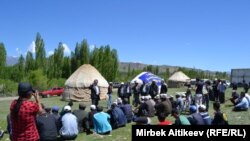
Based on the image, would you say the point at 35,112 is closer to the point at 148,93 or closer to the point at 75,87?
the point at 148,93

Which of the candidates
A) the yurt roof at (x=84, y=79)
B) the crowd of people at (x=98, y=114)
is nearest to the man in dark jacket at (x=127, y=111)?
the crowd of people at (x=98, y=114)

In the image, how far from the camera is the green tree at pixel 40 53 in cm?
7526

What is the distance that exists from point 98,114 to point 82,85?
22.0m

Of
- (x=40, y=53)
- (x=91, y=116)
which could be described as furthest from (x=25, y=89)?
(x=40, y=53)

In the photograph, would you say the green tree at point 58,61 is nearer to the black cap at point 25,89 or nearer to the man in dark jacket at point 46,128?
the man in dark jacket at point 46,128

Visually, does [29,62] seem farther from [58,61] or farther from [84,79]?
[84,79]

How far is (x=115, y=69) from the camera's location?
3091 inches

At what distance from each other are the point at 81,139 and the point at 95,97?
8.33 meters

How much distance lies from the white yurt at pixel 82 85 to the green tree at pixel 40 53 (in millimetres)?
37534

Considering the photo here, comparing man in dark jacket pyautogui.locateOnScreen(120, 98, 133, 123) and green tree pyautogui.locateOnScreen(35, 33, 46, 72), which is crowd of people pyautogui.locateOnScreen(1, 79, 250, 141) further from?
green tree pyautogui.locateOnScreen(35, 33, 46, 72)

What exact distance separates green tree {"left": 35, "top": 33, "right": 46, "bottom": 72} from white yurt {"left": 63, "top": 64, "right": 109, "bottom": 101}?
3753 cm

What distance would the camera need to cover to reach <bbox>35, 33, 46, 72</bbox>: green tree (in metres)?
75.3

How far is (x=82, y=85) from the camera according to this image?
120 ft

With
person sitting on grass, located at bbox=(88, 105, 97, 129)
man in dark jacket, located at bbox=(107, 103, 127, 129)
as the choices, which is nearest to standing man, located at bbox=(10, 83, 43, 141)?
person sitting on grass, located at bbox=(88, 105, 97, 129)
